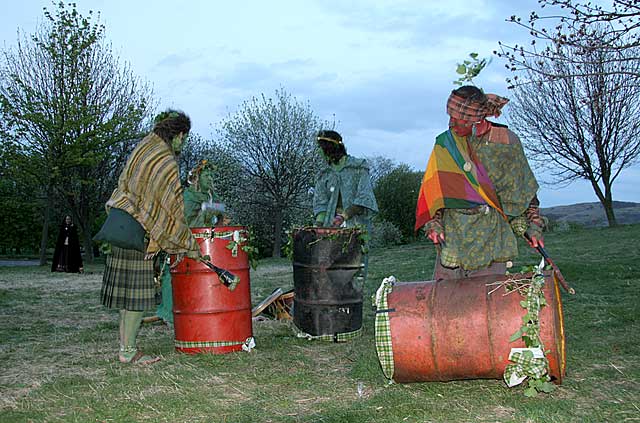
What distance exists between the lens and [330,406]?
3.89m

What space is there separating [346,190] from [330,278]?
3.35 ft

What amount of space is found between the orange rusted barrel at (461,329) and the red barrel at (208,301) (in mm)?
1888

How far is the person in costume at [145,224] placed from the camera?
16.7ft

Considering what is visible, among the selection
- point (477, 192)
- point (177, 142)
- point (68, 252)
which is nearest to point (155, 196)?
point (177, 142)

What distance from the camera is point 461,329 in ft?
12.8

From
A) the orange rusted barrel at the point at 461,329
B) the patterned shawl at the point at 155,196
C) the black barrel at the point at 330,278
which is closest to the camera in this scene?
the orange rusted barrel at the point at 461,329

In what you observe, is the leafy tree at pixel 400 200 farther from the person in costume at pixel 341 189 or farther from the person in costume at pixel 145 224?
the person in costume at pixel 145 224

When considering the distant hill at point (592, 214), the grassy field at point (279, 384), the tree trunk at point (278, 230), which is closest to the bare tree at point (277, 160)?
the tree trunk at point (278, 230)

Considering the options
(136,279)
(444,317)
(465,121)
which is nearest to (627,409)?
(444,317)

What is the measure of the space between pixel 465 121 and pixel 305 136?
26897mm

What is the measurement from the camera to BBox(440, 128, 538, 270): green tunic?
13.5ft

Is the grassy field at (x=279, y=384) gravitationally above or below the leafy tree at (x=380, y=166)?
below

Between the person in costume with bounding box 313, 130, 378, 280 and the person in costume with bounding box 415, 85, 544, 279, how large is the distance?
2.33m

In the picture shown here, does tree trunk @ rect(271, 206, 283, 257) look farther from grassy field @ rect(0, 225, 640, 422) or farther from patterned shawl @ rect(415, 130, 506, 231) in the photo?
patterned shawl @ rect(415, 130, 506, 231)
